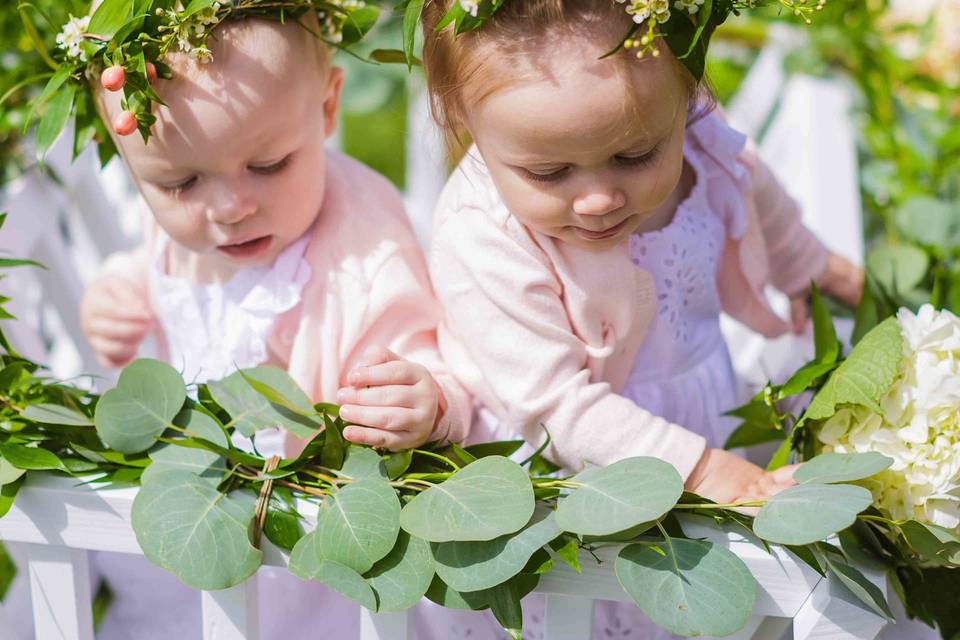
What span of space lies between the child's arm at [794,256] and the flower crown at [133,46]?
1.99 feet

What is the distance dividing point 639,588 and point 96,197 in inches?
51.8

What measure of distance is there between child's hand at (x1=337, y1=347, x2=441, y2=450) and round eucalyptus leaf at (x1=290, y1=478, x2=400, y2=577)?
10 cm

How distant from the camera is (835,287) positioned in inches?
59.5

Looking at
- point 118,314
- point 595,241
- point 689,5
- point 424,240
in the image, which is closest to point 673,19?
point 689,5

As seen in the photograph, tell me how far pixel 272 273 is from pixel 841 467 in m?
0.67

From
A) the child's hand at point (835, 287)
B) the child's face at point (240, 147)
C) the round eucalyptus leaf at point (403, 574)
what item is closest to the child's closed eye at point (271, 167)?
the child's face at point (240, 147)

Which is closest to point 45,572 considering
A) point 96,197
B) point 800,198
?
point 96,197

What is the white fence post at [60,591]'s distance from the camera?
95 centimetres

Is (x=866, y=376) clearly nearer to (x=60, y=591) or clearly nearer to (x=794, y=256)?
(x=794, y=256)

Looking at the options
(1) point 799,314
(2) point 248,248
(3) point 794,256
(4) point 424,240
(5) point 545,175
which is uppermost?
(5) point 545,175

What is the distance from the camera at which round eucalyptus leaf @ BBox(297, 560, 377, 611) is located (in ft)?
2.79

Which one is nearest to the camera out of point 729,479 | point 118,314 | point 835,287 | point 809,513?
point 809,513

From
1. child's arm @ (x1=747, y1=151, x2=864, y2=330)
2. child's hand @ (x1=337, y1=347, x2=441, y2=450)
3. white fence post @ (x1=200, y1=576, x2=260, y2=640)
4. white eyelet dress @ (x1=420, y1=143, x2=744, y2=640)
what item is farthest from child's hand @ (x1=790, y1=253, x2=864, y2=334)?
white fence post @ (x1=200, y1=576, x2=260, y2=640)

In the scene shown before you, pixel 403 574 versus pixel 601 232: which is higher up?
pixel 601 232
